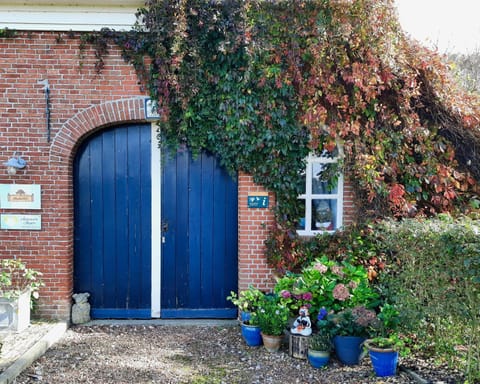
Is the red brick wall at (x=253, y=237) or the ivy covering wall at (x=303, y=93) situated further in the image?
the red brick wall at (x=253, y=237)

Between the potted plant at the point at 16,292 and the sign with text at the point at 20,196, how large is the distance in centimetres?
71

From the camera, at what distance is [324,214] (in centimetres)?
593

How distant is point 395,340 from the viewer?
Result: 13.6ft

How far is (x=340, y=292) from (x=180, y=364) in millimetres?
1832

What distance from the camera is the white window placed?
229 inches

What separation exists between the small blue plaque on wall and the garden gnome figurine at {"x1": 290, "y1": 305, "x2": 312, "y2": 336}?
5.09 ft

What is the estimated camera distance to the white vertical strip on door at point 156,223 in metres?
5.96

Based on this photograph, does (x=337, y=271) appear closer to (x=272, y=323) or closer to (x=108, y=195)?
(x=272, y=323)

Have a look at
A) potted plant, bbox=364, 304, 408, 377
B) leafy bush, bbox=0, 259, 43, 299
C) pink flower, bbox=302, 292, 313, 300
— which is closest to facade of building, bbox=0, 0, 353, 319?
leafy bush, bbox=0, 259, 43, 299

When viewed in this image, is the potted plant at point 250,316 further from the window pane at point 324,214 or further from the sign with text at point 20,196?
the sign with text at point 20,196

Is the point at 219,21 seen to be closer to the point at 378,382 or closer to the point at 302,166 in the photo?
the point at 302,166

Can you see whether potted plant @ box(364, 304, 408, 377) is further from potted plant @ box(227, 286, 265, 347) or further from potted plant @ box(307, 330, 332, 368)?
potted plant @ box(227, 286, 265, 347)

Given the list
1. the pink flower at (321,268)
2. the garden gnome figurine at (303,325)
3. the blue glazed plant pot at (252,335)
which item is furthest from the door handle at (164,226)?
the garden gnome figurine at (303,325)

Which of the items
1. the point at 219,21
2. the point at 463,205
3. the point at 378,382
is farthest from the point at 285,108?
the point at 378,382
